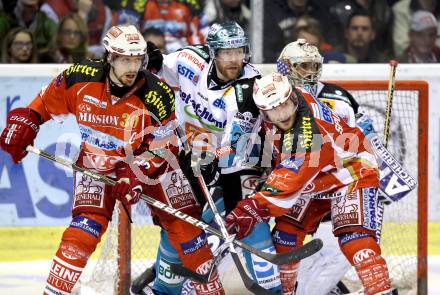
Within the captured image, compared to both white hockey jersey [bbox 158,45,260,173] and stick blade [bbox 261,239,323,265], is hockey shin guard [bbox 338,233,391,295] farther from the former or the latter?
white hockey jersey [bbox 158,45,260,173]

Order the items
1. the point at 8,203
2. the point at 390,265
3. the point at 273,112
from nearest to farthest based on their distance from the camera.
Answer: the point at 273,112, the point at 390,265, the point at 8,203

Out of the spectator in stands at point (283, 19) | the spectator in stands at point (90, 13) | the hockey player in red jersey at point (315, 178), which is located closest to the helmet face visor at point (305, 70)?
the hockey player in red jersey at point (315, 178)

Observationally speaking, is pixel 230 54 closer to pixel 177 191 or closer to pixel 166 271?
pixel 177 191

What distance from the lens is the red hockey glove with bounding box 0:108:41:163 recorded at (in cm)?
543

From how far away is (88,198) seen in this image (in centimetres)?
544

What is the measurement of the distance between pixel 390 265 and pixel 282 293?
114cm

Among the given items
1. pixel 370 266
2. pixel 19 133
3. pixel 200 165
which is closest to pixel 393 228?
pixel 370 266

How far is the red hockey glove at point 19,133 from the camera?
5432mm

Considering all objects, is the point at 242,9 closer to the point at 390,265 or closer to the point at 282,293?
the point at 390,265

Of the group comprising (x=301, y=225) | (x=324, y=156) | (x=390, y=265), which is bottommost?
(x=390, y=265)

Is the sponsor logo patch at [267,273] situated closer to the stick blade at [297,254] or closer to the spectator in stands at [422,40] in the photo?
the stick blade at [297,254]

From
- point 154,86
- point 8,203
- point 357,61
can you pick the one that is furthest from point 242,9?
point 154,86

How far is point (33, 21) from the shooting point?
25.9 ft

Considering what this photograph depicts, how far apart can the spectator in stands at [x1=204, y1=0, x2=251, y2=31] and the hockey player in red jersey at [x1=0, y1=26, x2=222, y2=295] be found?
8.06 ft
